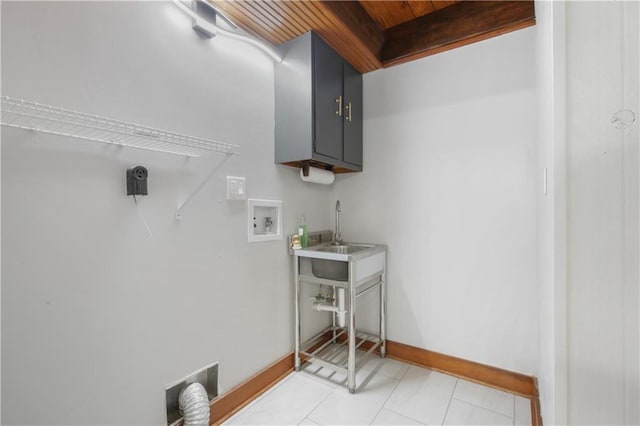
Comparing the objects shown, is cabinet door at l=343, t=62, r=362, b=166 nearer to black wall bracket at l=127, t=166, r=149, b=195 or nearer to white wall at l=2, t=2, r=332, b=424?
white wall at l=2, t=2, r=332, b=424

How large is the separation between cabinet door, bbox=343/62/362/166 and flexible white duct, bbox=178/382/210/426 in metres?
1.61

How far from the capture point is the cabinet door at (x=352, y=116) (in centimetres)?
197

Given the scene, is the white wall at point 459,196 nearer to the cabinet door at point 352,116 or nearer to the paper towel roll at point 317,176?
the cabinet door at point 352,116

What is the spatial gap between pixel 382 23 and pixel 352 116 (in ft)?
2.34

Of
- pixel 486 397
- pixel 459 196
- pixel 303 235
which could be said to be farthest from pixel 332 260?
pixel 486 397

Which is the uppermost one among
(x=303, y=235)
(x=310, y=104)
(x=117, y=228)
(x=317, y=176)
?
(x=310, y=104)

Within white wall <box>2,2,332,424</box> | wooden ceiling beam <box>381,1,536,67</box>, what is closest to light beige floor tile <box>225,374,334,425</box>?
white wall <box>2,2,332,424</box>

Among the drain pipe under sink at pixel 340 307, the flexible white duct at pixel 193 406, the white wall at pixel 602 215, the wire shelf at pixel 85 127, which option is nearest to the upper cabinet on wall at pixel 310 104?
the wire shelf at pixel 85 127

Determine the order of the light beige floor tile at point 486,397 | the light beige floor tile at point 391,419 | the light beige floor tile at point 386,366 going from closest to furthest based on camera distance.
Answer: the light beige floor tile at point 391,419 → the light beige floor tile at point 486,397 → the light beige floor tile at point 386,366

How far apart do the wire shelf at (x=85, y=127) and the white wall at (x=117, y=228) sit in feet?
0.13

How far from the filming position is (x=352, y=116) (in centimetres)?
204

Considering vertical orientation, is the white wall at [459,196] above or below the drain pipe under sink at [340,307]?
→ above

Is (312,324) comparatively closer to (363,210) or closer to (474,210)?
(363,210)

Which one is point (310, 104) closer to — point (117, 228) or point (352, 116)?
point (352, 116)
